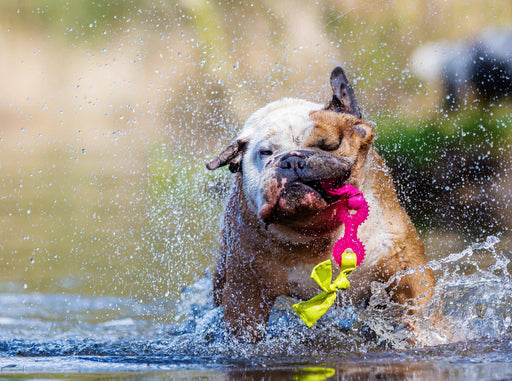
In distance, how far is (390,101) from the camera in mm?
12703

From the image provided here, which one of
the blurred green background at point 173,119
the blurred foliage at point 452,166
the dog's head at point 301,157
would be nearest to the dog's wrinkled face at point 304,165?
the dog's head at point 301,157

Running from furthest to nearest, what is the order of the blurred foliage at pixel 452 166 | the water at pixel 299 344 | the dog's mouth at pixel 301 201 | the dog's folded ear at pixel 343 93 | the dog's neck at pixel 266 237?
1. the blurred foliage at pixel 452 166
2. the dog's folded ear at pixel 343 93
3. the dog's neck at pixel 266 237
4. the dog's mouth at pixel 301 201
5. the water at pixel 299 344

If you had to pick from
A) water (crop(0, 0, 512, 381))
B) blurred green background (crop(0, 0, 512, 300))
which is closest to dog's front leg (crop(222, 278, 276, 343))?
water (crop(0, 0, 512, 381))

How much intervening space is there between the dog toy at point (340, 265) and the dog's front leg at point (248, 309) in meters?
0.39

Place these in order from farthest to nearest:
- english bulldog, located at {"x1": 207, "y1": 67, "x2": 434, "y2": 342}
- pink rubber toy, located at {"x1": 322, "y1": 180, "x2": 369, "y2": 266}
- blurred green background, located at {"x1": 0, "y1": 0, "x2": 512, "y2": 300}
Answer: blurred green background, located at {"x1": 0, "y1": 0, "x2": 512, "y2": 300} → english bulldog, located at {"x1": 207, "y1": 67, "x2": 434, "y2": 342} → pink rubber toy, located at {"x1": 322, "y1": 180, "x2": 369, "y2": 266}

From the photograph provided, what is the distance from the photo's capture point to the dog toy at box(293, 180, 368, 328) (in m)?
3.62

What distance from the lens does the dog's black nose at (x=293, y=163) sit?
3.36m

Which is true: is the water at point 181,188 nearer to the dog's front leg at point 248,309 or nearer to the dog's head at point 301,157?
the dog's front leg at point 248,309

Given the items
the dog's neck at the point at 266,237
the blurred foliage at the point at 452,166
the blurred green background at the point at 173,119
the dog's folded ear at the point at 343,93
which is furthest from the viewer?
the blurred foliage at the point at 452,166

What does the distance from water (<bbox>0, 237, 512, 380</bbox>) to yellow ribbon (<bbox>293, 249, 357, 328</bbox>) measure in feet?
0.48

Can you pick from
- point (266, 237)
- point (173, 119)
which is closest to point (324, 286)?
point (266, 237)

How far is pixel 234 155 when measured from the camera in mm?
4047

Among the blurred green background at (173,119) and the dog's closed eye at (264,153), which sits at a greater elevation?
the blurred green background at (173,119)

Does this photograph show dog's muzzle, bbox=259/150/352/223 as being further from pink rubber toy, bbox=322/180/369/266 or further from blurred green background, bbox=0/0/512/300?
blurred green background, bbox=0/0/512/300
